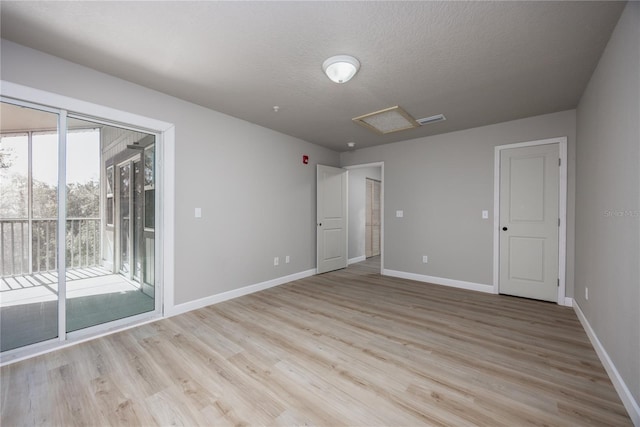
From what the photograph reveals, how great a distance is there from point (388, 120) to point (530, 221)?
7.70 feet

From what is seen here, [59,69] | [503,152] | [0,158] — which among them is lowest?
[0,158]

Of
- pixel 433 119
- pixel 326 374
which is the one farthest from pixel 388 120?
pixel 326 374

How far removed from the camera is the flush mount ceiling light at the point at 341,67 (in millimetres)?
2182

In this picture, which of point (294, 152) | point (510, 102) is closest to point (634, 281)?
point (510, 102)

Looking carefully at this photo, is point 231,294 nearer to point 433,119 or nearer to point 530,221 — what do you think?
point 433,119

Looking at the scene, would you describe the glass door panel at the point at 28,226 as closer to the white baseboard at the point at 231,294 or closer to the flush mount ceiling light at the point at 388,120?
the white baseboard at the point at 231,294

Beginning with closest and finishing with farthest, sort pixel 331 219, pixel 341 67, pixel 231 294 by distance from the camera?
1. pixel 341 67
2. pixel 231 294
3. pixel 331 219

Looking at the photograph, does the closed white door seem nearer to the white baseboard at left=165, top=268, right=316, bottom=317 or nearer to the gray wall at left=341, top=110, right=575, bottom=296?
the gray wall at left=341, top=110, right=575, bottom=296

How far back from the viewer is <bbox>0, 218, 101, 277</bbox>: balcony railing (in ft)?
7.27

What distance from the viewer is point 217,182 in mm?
3416

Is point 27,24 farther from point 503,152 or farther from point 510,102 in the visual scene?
point 503,152

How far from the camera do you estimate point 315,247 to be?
16.3ft

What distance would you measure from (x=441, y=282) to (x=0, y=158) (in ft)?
17.1

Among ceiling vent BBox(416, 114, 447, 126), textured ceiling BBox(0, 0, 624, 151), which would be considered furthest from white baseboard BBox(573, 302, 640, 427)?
ceiling vent BBox(416, 114, 447, 126)
